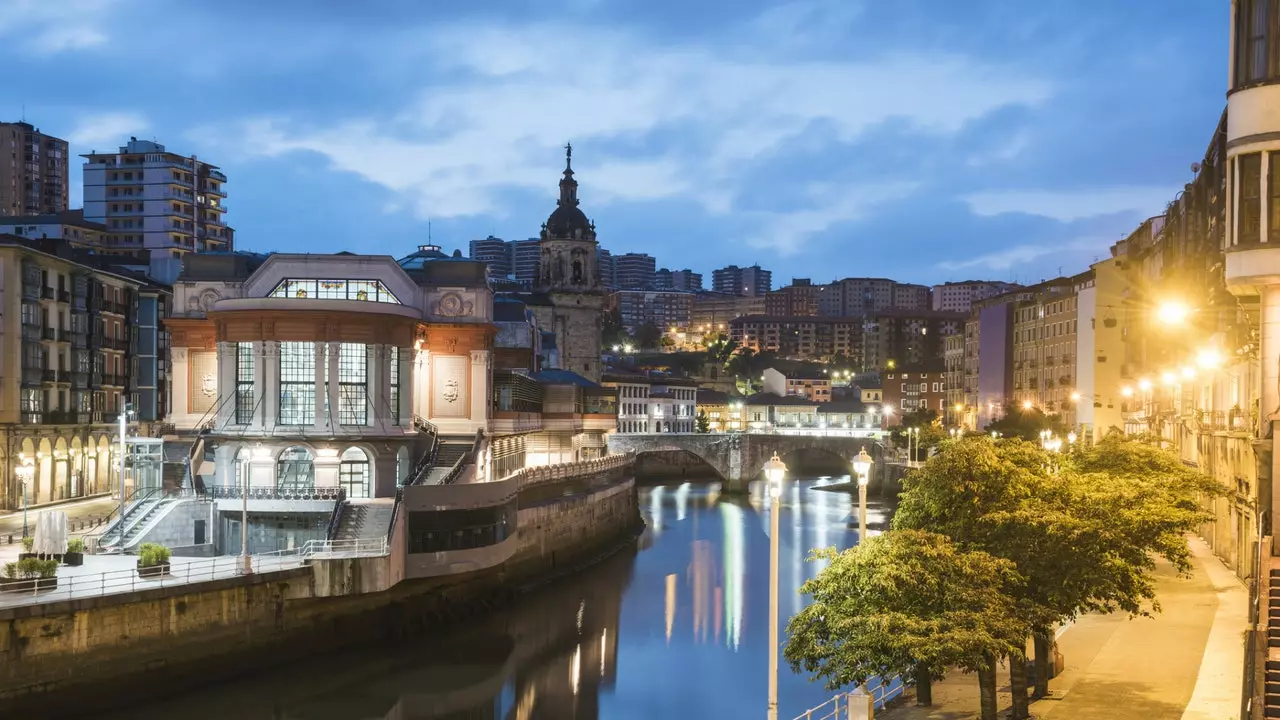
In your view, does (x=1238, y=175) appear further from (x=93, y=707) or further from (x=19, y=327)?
(x=19, y=327)

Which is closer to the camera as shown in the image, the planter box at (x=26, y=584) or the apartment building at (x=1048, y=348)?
the planter box at (x=26, y=584)

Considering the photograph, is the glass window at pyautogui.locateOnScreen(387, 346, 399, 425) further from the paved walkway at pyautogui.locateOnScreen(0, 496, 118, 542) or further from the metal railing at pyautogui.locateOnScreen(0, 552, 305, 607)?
the paved walkway at pyautogui.locateOnScreen(0, 496, 118, 542)

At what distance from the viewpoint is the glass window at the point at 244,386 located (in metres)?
64.1

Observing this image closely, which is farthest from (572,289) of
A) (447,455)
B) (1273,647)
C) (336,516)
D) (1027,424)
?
(1273,647)

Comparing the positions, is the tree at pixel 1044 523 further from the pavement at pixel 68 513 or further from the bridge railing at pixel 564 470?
the pavement at pixel 68 513

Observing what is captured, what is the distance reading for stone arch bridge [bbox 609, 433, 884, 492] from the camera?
Result: 142000 mm

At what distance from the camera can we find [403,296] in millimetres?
68750

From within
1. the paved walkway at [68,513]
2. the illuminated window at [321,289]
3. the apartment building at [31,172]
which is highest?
the apartment building at [31,172]

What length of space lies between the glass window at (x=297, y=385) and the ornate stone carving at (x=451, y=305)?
9668 mm

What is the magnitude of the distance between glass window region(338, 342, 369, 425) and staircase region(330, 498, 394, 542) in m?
8.31

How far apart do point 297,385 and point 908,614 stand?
4203cm

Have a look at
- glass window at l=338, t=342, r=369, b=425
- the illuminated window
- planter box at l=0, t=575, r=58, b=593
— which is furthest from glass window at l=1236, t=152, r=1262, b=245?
the illuminated window

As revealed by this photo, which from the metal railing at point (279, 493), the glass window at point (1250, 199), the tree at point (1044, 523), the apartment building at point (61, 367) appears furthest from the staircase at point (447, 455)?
the glass window at point (1250, 199)

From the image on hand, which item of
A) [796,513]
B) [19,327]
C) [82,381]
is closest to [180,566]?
[19,327]
